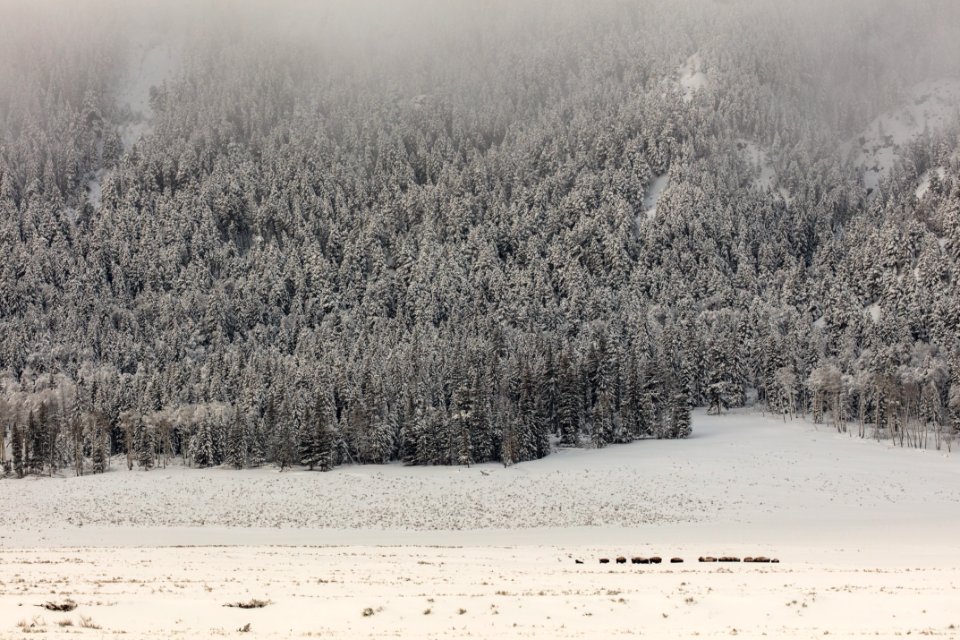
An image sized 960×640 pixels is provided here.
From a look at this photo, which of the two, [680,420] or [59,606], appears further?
[680,420]

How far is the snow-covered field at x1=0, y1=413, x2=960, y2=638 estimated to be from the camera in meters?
22.0

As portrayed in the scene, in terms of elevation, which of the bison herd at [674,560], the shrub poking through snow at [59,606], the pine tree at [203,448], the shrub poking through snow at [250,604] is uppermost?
the pine tree at [203,448]

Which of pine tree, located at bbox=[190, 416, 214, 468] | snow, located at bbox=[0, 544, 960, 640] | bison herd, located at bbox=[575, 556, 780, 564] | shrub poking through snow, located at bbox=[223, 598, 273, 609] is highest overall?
pine tree, located at bbox=[190, 416, 214, 468]

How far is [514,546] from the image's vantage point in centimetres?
4362

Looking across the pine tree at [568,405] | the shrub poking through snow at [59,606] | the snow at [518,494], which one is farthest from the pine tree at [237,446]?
the shrub poking through snow at [59,606]

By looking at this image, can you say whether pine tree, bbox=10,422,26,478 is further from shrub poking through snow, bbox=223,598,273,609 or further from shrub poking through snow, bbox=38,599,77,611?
shrub poking through snow, bbox=223,598,273,609

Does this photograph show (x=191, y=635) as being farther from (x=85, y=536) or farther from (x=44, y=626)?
(x=85, y=536)

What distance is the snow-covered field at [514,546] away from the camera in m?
22.0

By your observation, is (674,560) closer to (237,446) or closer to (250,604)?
(250,604)

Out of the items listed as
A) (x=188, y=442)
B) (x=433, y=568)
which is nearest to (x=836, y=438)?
(x=433, y=568)

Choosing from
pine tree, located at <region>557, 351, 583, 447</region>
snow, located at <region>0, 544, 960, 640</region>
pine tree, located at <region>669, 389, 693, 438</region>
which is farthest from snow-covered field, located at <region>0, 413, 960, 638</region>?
pine tree, located at <region>557, 351, 583, 447</region>

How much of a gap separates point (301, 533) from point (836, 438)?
80705mm

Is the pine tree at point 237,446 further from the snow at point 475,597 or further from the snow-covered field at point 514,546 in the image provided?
the snow at point 475,597

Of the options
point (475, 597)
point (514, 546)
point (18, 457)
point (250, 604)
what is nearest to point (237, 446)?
point (18, 457)
